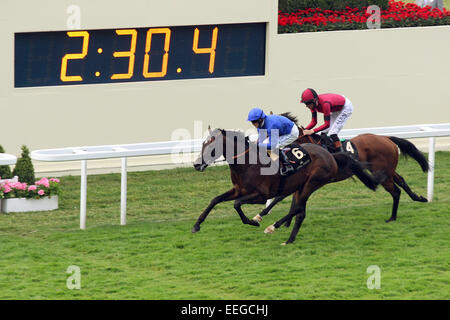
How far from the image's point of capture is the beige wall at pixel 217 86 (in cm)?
1427

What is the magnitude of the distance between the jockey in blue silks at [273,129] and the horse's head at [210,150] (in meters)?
0.37

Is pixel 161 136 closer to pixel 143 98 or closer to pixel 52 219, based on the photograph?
pixel 143 98

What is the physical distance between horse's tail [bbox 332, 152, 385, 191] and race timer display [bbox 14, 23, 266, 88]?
339 cm

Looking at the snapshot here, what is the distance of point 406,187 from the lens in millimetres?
13133

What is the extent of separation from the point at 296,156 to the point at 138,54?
3574 millimetres

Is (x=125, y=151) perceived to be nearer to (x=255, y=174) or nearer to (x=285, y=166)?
(x=255, y=174)

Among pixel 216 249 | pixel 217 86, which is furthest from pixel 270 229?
pixel 217 86

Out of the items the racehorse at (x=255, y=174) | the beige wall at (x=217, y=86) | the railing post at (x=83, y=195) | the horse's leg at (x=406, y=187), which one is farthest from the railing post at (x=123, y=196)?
the horse's leg at (x=406, y=187)

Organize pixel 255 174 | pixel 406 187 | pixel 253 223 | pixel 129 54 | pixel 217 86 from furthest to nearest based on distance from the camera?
pixel 217 86
pixel 129 54
pixel 406 187
pixel 253 223
pixel 255 174

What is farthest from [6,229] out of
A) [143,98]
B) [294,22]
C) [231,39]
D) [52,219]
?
[294,22]

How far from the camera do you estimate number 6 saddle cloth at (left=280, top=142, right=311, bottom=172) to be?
1189cm

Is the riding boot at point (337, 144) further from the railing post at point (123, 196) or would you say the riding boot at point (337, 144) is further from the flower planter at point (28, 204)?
the flower planter at point (28, 204)

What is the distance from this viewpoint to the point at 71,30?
14328mm

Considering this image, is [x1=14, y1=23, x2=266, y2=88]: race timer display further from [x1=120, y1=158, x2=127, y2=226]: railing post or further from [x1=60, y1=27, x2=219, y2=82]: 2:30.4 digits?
[x1=120, y1=158, x2=127, y2=226]: railing post
